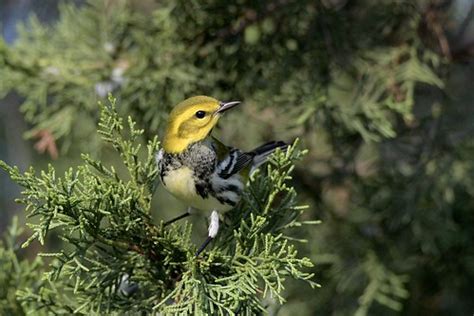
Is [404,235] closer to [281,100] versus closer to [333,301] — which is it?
[333,301]

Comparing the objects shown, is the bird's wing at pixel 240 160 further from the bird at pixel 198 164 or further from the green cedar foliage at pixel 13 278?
the green cedar foliage at pixel 13 278

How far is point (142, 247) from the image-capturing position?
6.42 ft

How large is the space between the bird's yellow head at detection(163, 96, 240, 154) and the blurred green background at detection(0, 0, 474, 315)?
52 cm

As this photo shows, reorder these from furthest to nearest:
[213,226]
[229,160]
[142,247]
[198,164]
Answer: [229,160], [198,164], [213,226], [142,247]

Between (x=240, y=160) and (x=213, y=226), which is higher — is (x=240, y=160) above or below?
above

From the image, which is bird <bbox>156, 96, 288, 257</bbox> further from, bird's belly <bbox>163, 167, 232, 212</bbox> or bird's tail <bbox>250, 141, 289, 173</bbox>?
bird's tail <bbox>250, 141, 289, 173</bbox>

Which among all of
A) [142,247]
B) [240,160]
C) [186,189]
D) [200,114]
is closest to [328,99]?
[240,160]

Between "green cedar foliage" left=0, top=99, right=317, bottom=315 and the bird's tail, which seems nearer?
"green cedar foliage" left=0, top=99, right=317, bottom=315

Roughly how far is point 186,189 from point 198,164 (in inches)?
4.5

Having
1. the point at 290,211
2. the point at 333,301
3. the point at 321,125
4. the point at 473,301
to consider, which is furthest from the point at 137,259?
the point at 473,301

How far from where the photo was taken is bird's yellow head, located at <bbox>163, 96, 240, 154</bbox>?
2.28 metres

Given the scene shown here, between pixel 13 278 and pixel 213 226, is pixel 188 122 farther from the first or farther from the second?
pixel 13 278

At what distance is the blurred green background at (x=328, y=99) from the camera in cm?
288

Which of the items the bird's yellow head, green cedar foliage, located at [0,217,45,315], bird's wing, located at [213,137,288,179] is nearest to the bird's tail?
bird's wing, located at [213,137,288,179]
